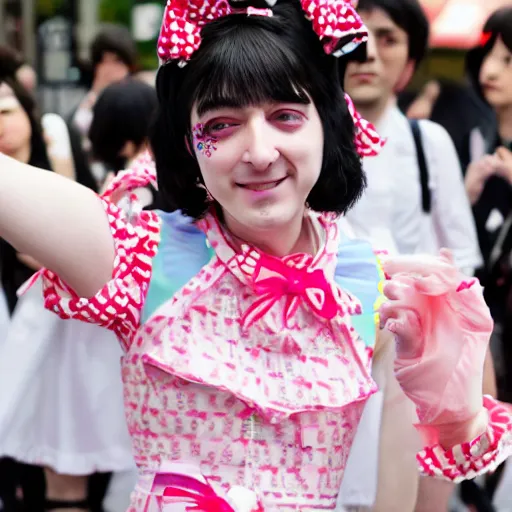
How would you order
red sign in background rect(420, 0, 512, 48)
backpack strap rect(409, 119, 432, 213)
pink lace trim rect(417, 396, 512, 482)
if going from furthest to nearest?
red sign in background rect(420, 0, 512, 48)
backpack strap rect(409, 119, 432, 213)
pink lace trim rect(417, 396, 512, 482)

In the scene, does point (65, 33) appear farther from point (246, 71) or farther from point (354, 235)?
point (246, 71)

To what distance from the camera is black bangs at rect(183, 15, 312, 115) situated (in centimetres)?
203

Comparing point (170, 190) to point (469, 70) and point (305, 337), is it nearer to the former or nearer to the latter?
point (305, 337)

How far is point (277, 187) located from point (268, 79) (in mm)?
194

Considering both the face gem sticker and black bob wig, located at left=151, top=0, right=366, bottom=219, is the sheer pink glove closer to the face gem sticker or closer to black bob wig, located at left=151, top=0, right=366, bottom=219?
black bob wig, located at left=151, top=0, right=366, bottom=219

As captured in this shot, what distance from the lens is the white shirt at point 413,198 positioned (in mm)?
3930

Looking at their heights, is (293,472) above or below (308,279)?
below

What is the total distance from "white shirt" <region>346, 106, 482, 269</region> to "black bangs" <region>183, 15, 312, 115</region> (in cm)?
178

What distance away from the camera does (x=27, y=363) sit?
2.44 meters

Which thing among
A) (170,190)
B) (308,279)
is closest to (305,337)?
(308,279)

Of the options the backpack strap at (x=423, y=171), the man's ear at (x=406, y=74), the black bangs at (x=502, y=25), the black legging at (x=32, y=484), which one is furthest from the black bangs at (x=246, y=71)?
the black bangs at (x=502, y=25)

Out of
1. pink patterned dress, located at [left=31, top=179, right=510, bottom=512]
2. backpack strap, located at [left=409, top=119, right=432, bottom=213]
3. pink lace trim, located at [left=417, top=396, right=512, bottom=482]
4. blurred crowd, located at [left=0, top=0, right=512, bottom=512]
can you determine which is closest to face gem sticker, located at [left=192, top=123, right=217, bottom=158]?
pink patterned dress, located at [left=31, top=179, right=510, bottom=512]

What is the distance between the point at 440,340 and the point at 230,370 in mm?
398

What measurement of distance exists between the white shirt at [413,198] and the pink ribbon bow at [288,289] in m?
1.66
